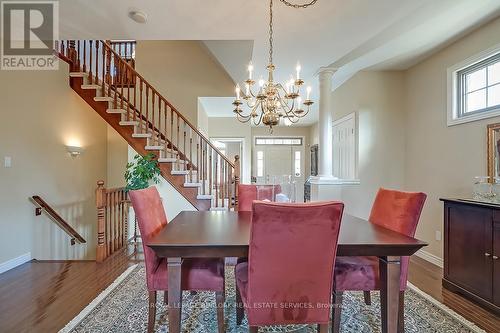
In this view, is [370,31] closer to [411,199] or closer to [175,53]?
[411,199]

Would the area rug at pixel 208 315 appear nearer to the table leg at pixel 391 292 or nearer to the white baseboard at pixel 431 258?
the table leg at pixel 391 292

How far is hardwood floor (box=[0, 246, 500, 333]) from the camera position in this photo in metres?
2.05

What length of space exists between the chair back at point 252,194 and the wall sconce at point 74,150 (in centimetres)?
318

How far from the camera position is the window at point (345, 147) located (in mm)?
4176

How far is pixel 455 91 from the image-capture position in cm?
315

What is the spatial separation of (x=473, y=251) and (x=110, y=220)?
414 centimetres

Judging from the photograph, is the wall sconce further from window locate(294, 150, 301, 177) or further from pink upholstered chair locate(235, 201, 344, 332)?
window locate(294, 150, 301, 177)

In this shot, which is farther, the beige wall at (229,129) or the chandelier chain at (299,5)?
the beige wall at (229,129)

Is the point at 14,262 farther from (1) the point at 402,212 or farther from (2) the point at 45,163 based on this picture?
(1) the point at 402,212

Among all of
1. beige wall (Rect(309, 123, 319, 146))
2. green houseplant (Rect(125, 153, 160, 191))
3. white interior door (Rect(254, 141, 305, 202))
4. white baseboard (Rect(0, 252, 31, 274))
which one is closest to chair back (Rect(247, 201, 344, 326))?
green houseplant (Rect(125, 153, 160, 191))

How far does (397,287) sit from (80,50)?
5990 mm

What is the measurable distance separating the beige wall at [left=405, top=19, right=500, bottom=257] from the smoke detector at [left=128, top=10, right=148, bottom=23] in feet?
11.3

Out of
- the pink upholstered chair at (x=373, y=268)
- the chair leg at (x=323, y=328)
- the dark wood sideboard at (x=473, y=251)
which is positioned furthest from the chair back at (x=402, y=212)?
the dark wood sideboard at (x=473, y=251)

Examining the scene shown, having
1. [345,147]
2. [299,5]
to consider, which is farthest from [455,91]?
[299,5]
